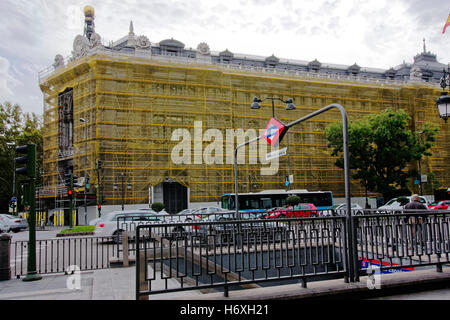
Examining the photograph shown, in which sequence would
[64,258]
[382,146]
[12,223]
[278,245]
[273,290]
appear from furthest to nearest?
[382,146] < [12,223] < [64,258] < [278,245] < [273,290]

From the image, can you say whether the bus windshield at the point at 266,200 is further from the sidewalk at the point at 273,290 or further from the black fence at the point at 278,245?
the black fence at the point at 278,245

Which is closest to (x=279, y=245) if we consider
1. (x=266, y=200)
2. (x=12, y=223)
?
(x=266, y=200)

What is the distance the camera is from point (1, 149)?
5034 centimetres

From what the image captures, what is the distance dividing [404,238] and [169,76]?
34.2 metres

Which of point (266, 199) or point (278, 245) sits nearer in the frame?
point (278, 245)

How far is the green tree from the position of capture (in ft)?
126

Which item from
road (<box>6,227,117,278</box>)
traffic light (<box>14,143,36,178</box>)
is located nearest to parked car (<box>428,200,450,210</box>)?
road (<box>6,227,117,278</box>)

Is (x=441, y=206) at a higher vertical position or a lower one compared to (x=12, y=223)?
higher

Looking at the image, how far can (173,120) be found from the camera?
38.3 metres

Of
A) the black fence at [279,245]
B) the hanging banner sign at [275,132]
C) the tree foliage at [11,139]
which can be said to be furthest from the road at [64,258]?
the tree foliage at [11,139]

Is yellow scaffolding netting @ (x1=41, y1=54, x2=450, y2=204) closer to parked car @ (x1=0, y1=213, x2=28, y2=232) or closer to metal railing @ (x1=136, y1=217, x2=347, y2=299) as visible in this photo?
parked car @ (x1=0, y1=213, x2=28, y2=232)

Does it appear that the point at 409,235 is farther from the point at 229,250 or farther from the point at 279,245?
the point at 229,250

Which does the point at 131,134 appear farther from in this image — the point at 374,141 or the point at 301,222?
the point at 301,222

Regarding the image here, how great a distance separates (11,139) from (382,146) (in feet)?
153
